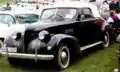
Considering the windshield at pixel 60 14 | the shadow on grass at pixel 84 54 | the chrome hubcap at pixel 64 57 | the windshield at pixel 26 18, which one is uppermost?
the windshield at pixel 60 14

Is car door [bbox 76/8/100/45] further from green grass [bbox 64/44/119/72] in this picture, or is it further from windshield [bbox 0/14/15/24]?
windshield [bbox 0/14/15/24]

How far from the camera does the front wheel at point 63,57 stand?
26.1ft

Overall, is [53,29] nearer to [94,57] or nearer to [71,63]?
[71,63]

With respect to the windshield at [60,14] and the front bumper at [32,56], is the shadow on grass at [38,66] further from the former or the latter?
the windshield at [60,14]

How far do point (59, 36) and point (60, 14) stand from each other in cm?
142

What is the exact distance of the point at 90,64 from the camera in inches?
344

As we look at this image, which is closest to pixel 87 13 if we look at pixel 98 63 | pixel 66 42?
pixel 98 63

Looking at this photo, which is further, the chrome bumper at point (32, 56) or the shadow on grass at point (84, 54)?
the shadow on grass at point (84, 54)

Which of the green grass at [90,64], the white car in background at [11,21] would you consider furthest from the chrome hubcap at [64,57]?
the white car in background at [11,21]

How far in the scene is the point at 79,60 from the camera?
9.33m

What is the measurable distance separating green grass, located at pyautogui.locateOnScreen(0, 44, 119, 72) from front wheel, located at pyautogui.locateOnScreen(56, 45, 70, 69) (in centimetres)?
16

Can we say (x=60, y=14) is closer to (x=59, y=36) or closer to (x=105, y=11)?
(x=59, y=36)

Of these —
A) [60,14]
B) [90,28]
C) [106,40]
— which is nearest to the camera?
[60,14]

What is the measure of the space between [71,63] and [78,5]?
2045mm
